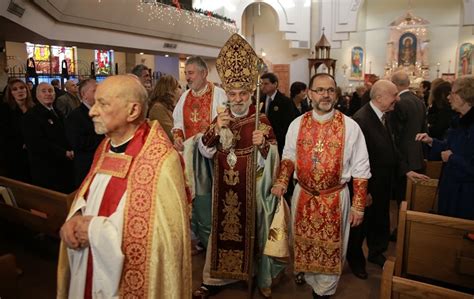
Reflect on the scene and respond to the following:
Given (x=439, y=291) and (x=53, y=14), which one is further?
(x=53, y=14)

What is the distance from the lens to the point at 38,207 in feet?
10.6

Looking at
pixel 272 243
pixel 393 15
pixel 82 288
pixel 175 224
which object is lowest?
pixel 272 243

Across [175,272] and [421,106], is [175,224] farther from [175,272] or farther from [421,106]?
[421,106]

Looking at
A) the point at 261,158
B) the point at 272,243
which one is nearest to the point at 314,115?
the point at 261,158

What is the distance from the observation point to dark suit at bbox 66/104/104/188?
3.72 meters

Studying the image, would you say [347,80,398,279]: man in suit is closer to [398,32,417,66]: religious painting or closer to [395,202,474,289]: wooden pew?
[395,202,474,289]: wooden pew

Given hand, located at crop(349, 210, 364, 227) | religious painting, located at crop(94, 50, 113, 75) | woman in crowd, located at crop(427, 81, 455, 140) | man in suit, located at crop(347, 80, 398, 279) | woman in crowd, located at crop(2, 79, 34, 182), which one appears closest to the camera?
hand, located at crop(349, 210, 364, 227)

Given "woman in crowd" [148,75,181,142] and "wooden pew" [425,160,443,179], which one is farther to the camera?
"woman in crowd" [148,75,181,142]

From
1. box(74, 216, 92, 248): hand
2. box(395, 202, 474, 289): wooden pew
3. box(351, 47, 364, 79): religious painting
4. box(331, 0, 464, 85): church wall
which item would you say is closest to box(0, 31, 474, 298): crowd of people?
box(74, 216, 92, 248): hand

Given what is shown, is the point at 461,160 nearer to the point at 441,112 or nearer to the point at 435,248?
the point at 435,248

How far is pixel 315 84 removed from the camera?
9.36ft

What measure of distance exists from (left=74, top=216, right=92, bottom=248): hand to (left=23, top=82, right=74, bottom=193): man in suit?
110 inches

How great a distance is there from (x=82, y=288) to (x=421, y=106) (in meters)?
3.84

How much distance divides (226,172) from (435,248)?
157cm
